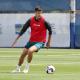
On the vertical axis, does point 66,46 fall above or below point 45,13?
below

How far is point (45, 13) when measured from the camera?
3052cm

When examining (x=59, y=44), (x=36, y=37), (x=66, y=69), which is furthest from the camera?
(x=59, y=44)

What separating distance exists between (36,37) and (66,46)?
15.4m

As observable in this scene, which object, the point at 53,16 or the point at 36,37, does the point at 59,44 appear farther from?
the point at 36,37

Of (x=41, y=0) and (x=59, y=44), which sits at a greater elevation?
(x=41, y=0)

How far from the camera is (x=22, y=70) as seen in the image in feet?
50.6

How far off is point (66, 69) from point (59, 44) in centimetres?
1393

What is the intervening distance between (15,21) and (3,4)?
1451mm

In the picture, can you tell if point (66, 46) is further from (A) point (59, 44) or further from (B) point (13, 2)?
(B) point (13, 2)

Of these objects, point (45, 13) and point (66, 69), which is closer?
point (66, 69)

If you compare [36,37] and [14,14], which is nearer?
[36,37]

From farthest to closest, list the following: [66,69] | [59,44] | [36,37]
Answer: [59,44], [66,69], [36,37]

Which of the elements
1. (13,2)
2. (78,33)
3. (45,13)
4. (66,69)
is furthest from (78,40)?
(66,69)

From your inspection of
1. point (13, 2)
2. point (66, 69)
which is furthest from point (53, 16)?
point (66, 69)
